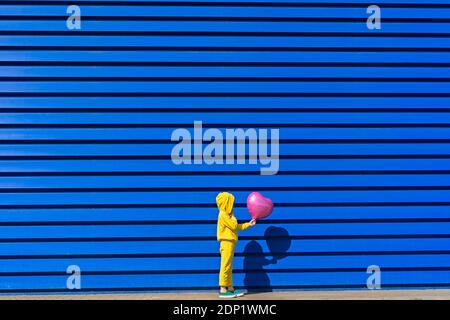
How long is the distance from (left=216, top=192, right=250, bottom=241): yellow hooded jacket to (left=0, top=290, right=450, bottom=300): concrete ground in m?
0.71

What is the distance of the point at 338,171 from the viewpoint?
6668mm

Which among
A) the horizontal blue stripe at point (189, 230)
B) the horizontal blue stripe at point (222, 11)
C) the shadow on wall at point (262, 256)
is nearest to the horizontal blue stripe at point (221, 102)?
the horizontal blue stripe at point (222, 11)

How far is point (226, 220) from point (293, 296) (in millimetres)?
1172

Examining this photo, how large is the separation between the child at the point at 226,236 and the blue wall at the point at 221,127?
12.6 inches

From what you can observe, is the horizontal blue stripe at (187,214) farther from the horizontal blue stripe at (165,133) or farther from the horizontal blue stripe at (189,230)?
the horizontal blue stripe at (165,133)

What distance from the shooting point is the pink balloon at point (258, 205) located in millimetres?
6242

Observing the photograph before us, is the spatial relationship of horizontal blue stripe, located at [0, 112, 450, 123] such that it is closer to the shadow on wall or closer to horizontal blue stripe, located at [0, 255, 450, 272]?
the shadow on wall

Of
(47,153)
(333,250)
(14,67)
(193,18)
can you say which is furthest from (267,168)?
(14,67)

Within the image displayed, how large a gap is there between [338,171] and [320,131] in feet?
1.69

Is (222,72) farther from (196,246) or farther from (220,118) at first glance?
(196,246)

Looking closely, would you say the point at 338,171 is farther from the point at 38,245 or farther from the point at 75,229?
the point at 38,245

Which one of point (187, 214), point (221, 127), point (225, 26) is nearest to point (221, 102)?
point (221, 127)
